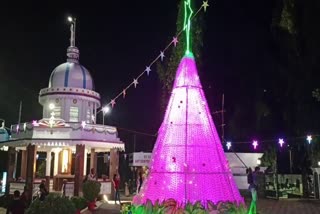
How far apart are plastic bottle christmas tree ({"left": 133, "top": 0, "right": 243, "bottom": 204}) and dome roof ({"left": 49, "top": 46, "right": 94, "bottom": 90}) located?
17.8 m

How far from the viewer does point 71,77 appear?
2939cm

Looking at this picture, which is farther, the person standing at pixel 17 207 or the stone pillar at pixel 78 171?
the stone pillar at pixel 78 171

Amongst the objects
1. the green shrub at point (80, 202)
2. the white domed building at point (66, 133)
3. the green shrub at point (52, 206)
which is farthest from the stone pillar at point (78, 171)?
the green shrub at point (52, 206)

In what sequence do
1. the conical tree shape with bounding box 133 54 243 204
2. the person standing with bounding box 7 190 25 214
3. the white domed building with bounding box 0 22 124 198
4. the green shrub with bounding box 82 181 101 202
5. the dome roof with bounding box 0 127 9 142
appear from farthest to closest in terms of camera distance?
the dome roof with bounding box 0 127 9 142 → the white domed building with bounding box 0 22 124 198 → the green shrub with bounding box 82 181 101 202 → the conical tree shape with bounding box 133 54 243 204 → the person standing with bounding box 7 190 25 214

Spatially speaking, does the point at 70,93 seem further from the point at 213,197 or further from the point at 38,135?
the point at 213,197

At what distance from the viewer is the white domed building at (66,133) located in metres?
24.3

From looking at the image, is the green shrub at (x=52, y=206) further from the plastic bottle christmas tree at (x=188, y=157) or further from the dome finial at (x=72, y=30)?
the dome finial at (x=72, y=30)

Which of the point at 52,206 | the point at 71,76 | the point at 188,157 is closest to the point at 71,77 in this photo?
the point at 71,76

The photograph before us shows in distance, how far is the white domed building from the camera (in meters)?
24.3

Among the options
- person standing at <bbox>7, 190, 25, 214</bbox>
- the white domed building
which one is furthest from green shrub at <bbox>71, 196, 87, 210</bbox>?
person standing at <bbox>7, 190, 25, 214</bbox>

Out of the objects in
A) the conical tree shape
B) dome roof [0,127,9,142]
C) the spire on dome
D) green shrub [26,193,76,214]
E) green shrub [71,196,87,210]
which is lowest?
green shrub [71,196,87,210]

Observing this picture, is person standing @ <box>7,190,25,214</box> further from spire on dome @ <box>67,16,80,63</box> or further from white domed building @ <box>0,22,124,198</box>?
spire on dome @ <box>67,16,80,63</box>

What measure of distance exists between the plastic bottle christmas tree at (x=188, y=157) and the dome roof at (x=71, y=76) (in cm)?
1775

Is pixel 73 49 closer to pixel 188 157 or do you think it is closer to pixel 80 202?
pixel 80 202
